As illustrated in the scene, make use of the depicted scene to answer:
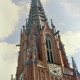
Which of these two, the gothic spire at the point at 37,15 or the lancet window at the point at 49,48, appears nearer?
the lancet window at the point at 49,48

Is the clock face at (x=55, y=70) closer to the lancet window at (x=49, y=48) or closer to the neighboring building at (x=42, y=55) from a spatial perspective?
the neighboring building at (x=42, y=55)

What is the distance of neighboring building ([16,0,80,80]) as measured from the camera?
33.7m

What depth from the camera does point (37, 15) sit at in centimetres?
4994

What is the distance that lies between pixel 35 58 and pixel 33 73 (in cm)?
331

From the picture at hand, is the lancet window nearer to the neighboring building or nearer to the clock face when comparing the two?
the neighboring building

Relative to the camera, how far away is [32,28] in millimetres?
43000

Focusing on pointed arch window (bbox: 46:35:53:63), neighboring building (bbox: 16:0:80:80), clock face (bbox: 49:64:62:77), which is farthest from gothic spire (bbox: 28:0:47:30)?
clock face (bbox: 49:64:62:77)

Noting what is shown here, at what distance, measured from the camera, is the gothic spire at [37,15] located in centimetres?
4637

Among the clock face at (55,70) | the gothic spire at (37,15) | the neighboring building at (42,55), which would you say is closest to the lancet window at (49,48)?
the neighboring building at (42,55)

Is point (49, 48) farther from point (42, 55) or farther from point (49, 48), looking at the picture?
point (42, 55)

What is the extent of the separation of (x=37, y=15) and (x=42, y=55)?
1504cm

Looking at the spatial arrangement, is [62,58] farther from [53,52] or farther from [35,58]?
[35,58]

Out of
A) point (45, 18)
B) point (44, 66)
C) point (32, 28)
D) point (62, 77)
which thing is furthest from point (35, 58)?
point (45, 18)

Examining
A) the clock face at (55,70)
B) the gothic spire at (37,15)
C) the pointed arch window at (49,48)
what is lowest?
the clock face at (55,70)
